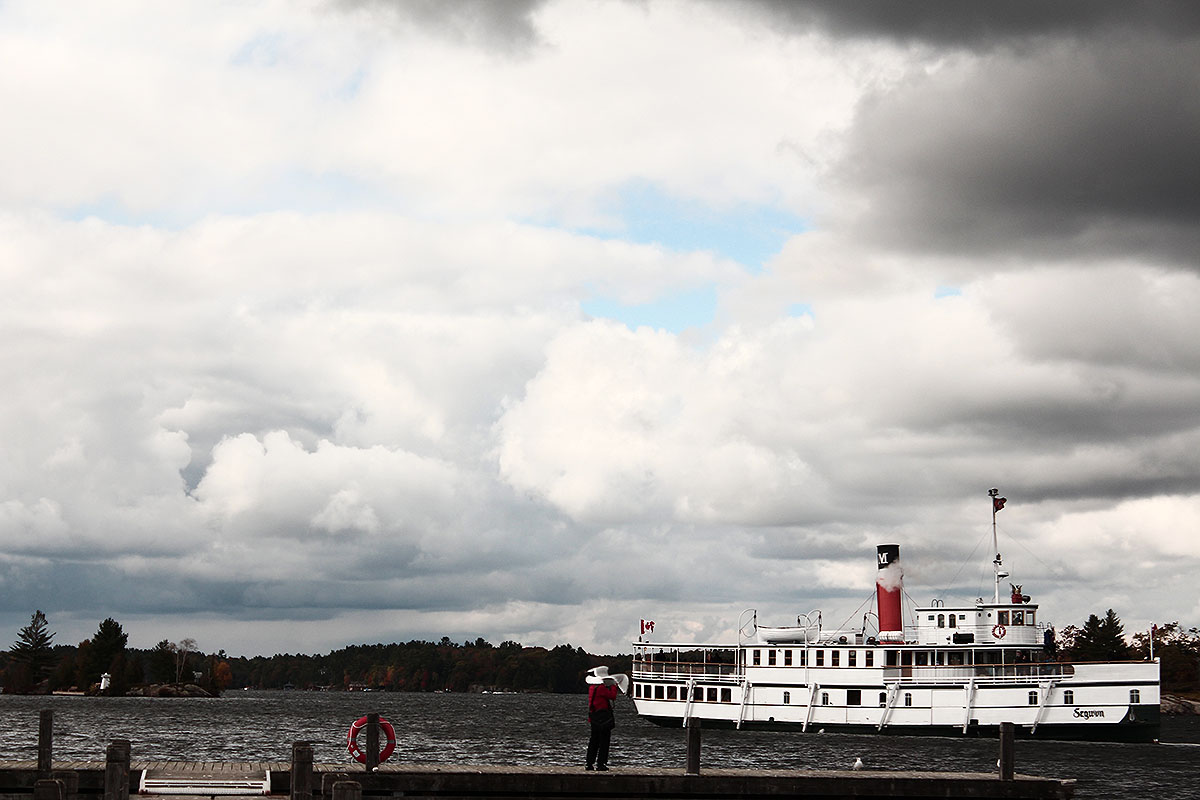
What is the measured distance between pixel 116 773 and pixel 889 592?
60.7m

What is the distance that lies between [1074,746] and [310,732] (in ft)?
159

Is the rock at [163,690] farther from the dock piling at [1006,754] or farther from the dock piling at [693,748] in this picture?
the dock piling at [1006,754]

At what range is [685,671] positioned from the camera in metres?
82.1

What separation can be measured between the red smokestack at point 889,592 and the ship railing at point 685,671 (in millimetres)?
9719

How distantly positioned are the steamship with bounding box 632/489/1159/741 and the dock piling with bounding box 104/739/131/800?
53.0 m

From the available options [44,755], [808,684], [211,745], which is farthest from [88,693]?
[44,755]

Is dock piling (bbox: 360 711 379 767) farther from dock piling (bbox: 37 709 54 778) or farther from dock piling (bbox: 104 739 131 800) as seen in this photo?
dock piling (bbox: 37 709 54 778)

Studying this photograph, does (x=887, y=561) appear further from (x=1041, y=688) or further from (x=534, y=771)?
(x=534, y=771)

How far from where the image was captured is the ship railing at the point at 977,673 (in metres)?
71.1

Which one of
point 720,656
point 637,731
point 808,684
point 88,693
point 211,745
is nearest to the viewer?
point 211,745

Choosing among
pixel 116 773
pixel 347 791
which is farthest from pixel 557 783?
pixel 116 773

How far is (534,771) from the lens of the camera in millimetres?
23906

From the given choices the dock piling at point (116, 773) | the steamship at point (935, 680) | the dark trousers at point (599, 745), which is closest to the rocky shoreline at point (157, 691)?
the steamship at point (935, 680)

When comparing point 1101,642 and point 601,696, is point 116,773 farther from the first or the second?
point 1101,642
